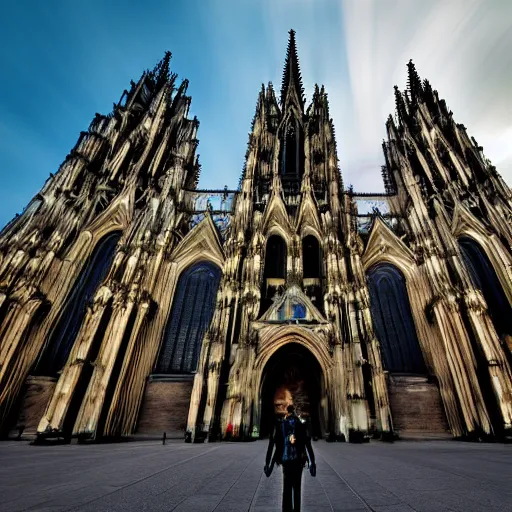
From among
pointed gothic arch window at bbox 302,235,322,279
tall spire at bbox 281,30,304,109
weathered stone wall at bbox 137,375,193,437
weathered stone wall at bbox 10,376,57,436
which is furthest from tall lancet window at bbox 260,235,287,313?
tall spire at bbox 281,30,304,109

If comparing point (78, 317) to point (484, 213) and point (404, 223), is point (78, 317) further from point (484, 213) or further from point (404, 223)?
point (484, 213)

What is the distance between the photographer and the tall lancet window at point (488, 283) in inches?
573

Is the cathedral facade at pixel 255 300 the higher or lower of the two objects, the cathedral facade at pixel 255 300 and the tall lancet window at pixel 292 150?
the lower

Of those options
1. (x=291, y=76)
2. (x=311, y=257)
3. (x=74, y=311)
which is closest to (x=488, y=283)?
(x=311, y=257)

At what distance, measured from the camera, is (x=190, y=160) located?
947 inches

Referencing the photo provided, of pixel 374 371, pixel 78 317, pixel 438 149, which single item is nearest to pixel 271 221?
pixel 374 371

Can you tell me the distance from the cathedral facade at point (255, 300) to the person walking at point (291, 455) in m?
8.81

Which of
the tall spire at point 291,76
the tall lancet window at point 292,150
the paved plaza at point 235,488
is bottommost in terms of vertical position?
the paved plaza at point 235,488

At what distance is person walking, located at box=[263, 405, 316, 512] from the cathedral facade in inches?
347

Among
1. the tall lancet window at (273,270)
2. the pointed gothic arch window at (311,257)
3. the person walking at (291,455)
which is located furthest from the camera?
the pointed gothic arch window at (311,257)

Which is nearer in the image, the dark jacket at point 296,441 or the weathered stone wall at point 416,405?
the dark jacket at point 296,441

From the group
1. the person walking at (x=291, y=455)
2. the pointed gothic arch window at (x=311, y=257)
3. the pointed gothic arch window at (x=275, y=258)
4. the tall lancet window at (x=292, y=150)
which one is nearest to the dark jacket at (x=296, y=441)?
the person walking at (x=291, y=455)

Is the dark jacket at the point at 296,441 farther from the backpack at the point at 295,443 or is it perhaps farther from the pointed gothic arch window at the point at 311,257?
the pointed gothic arch window at the point at 311,257

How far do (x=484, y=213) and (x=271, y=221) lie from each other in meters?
12.7
